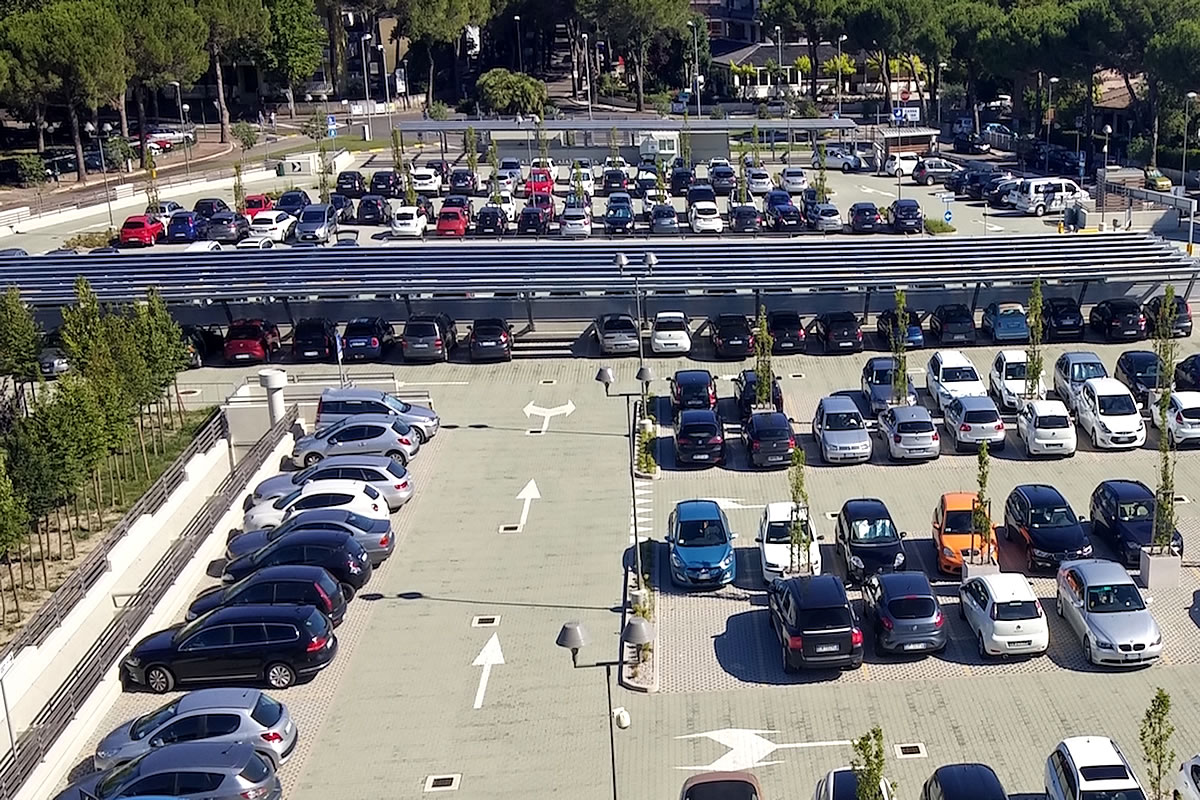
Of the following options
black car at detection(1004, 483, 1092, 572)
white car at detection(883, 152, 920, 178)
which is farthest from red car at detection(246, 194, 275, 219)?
black car at detection(1004, 483, 1092, 572)

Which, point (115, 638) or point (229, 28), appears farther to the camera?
point (229, 28)

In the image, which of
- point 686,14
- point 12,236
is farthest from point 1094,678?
point 686,14

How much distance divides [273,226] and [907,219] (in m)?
23.5

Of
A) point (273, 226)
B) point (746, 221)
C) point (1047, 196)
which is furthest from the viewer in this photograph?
point (1047, 196)

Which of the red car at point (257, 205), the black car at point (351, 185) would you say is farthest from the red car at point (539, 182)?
the red car at point (257, 205)

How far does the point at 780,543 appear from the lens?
968 inches

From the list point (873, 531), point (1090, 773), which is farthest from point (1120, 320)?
point (1090, 773)

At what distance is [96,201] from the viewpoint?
6631cm

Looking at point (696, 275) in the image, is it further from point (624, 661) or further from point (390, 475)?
point (624, 661)

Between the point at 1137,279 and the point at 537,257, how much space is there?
16.8 meters

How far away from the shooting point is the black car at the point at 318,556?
79.9 ft

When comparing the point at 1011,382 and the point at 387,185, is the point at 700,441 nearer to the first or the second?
the point at 1011,382

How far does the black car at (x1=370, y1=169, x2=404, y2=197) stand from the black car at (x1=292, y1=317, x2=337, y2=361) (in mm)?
25891

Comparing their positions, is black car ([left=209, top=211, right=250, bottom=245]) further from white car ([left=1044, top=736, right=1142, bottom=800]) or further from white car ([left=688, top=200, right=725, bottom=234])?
white car ([left=1044, top=736, right=1142, bottom=800])
